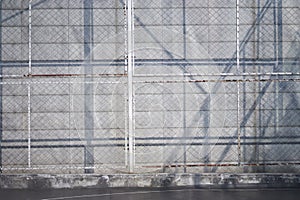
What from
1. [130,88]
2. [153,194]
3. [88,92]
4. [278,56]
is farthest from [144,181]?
[278,56]

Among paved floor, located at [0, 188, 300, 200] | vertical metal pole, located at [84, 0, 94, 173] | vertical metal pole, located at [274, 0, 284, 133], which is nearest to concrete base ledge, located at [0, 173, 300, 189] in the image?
paved floor, located at [0, 188, 300, 200]

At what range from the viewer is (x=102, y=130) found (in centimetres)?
585

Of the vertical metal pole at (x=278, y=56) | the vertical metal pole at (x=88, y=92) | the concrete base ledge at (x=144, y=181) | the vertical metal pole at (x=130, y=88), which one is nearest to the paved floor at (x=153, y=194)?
the concrete base ledge at (x=144, y=181)

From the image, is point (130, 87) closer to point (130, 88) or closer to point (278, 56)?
point (130, 88)

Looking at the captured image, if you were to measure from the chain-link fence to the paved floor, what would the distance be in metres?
0.63

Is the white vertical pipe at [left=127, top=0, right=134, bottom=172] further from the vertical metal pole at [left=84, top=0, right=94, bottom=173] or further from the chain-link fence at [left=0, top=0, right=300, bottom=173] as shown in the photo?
the vertical metal pole at [left=84, top=0, right=94, bottom=173]

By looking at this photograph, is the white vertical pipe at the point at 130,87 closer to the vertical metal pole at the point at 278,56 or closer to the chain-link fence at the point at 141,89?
the chain-link fence at the point at 141,89

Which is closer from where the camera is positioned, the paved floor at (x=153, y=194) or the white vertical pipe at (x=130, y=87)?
the paved floor at (x=153, y=194)

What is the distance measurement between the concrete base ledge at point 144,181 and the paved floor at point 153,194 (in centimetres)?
15

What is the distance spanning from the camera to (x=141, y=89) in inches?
229

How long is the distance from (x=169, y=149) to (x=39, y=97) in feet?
7.93

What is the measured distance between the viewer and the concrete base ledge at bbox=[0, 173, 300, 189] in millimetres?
5422

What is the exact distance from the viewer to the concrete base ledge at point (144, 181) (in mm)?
5422

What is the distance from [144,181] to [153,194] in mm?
417
